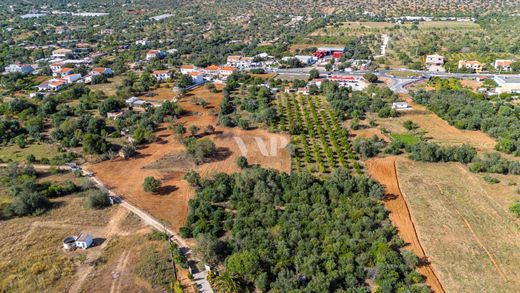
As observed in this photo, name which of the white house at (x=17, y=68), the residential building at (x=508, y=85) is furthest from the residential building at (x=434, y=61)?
the white house at (x=17, y=68)

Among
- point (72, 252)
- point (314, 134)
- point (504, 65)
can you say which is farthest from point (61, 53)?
point (504, 65)

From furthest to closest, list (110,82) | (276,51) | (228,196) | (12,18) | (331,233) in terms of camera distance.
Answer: (12,18) → (276,51) → (110,82) → (228,196) → (331,233)

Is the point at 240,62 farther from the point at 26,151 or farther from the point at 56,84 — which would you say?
the point at 26,151

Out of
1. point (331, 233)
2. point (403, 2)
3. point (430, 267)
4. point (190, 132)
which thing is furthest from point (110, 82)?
point (403, 2)

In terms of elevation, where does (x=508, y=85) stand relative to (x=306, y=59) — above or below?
below

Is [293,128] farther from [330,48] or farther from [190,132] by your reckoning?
[330,48]

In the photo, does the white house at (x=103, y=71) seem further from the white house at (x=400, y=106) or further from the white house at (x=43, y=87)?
the white house at (x=400, y=106)
